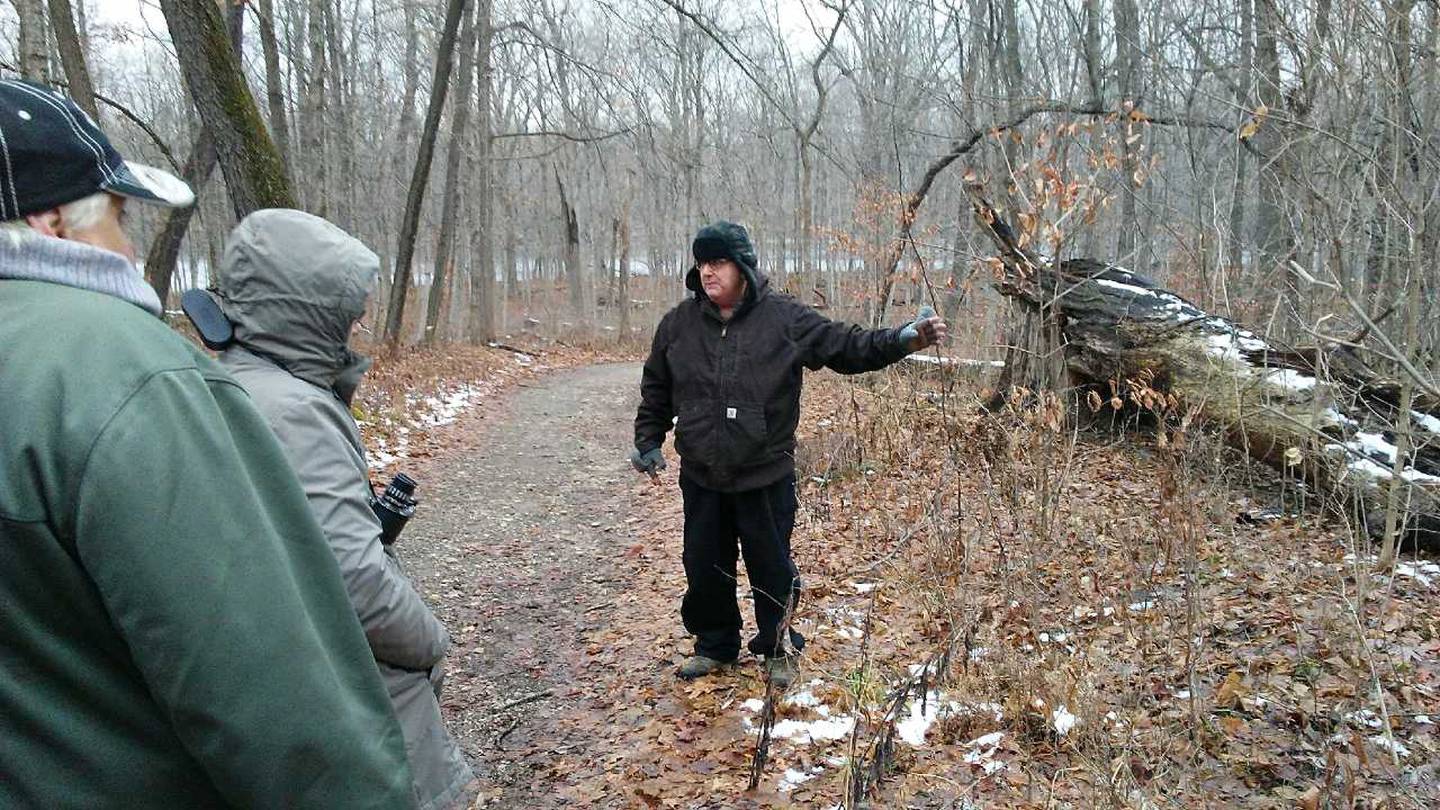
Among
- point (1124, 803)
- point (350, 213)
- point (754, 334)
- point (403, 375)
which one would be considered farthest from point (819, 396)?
point (350, 213)

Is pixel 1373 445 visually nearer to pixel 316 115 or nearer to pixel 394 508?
pixel 394 508

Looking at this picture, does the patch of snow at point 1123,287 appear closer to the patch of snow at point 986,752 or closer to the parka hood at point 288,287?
the patch of snow at point 986,752

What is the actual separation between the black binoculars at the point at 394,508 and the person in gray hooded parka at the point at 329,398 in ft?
0.32

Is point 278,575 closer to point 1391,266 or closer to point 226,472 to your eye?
point 226,472

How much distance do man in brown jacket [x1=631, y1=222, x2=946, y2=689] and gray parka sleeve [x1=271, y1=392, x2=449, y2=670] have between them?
2002 mm

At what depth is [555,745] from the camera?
3992 millimetres

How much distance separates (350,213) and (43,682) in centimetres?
1933

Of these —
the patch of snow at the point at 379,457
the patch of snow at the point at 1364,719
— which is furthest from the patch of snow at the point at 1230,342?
the patch of snow at the point at 379,457

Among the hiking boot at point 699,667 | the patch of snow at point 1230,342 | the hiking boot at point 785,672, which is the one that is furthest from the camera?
the patch of snow at point 1230,342

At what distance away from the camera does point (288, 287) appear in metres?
2.01

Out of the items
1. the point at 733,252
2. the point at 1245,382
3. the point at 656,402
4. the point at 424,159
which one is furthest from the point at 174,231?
the point at 1245,382

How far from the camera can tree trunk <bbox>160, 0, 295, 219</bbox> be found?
6223 millimetres

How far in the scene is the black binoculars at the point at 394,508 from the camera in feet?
7.30

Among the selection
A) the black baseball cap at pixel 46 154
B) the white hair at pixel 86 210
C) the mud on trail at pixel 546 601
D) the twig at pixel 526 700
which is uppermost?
the black baseball cap at pixel 46 154
